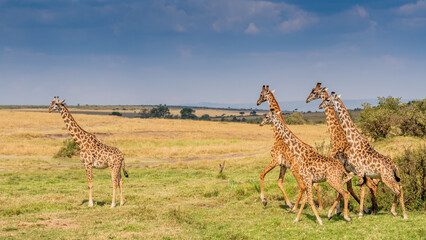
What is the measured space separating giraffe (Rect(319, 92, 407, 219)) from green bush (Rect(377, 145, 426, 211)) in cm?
172

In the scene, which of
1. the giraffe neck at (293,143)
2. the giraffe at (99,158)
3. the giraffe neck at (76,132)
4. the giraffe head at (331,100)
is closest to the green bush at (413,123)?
the giraffe head at (331,100)

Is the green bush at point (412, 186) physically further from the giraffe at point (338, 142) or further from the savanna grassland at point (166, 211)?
the savanna grassland at point (166, 211)

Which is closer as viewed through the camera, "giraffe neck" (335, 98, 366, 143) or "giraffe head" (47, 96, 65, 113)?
"giraffe neck" (335, 98, 366, 143)

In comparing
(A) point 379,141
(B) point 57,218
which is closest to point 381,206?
(B) point 57,218

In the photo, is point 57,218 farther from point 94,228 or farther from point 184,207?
point 184,207

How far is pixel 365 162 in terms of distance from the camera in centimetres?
1110

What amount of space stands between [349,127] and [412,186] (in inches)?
139

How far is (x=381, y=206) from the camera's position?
518 inches

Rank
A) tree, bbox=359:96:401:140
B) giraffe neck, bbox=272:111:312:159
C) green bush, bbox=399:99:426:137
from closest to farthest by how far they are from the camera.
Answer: giraffe neck, bbox=272:111:312:159
green bush, bbox=399:99:426:137
tree, bbox=359:96:401:140

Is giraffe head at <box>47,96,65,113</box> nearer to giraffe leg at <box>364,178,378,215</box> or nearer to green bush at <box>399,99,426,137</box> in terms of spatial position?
giraffe leg at <box>364,178,378,215</box>

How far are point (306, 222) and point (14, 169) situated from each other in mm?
A: 24283

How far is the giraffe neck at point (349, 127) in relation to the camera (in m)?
11.6

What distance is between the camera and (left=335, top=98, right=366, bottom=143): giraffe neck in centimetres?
1155

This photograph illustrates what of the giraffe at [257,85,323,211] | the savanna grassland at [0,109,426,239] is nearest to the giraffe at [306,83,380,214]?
the savanna grassland at [0,109,426,239]
